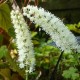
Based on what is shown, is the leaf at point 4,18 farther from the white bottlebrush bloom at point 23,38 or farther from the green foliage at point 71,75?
the white bottlebrush bloom at point 23,38

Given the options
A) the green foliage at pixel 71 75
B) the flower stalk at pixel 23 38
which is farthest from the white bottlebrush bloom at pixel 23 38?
the green foliage at pixel 71 75

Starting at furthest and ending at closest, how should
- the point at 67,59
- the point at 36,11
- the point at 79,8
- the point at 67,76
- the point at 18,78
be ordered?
the point at 79,8
the point at 67,59
the point at 18,78
the point at 67,76
the point at 36,11

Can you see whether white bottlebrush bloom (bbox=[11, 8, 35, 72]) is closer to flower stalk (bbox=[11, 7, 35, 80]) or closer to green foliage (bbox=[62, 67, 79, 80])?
flower stalk (bbox=[11, 7, 35, 80])

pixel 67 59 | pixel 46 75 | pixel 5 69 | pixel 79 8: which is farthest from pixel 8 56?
pixel 79 8

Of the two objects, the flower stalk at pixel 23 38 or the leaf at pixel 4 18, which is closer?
the flower stalk at pixel 23 38

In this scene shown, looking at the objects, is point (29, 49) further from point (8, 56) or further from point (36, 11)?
point (8, 56)

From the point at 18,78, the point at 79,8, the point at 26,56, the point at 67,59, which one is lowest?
the point at 26,56

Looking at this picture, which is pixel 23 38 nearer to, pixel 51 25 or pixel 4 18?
pixel 51 25
